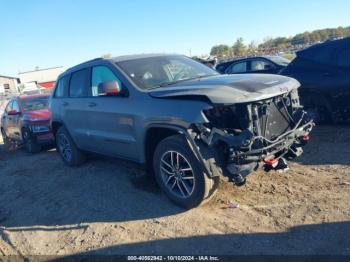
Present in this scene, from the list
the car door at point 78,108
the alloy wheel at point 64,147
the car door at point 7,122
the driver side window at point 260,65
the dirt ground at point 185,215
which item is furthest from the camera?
the driver side window at point 260,65

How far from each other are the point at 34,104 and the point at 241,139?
8222mm

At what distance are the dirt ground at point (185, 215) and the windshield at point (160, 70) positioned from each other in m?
1.60

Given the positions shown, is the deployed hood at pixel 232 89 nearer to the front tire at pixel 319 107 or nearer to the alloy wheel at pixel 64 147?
the front tire at pixel 319 107

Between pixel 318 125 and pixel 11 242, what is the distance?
20.0 feet

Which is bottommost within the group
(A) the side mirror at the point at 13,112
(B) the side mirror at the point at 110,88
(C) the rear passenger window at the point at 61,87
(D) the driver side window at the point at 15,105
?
(A) the side mirror at the point at 13,112

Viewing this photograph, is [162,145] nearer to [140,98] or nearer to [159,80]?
[140,98]

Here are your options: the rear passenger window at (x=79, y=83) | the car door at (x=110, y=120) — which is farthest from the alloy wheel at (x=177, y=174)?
the rear passenger window at (x=79, y=83)

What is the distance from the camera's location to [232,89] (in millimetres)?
4238

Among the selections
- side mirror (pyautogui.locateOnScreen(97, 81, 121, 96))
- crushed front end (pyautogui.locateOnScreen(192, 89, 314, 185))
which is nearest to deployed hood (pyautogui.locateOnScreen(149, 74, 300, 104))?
crushed front end (pyautogui.locateOnScreen(192, 89, 314, 185))

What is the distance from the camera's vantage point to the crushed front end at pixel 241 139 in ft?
13.3

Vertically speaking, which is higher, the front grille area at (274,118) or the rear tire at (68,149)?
the front grille area at (274,118)

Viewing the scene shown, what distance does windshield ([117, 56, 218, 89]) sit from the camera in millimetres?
5223

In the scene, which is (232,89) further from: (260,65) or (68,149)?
(260,65)

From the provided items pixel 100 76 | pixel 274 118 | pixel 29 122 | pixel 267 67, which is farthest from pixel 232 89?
pixel 267 67
